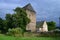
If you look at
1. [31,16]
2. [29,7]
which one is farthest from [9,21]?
[29,7]

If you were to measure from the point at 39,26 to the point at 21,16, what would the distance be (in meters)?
17.4

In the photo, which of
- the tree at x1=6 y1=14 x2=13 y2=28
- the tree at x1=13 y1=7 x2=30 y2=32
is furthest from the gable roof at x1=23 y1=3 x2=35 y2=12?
the tree at x1=6 y1=14 x2=13 y2=28

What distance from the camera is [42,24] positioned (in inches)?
2842

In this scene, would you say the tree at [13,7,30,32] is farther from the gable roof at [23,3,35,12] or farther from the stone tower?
the gable roof at [23,3,35,12]

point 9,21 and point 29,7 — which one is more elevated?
point 29,7

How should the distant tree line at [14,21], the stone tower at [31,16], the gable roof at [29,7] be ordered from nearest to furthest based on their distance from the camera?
the distant tree line at [14,21] < the stone tower at [31,16] < the gable roof at [29,7]

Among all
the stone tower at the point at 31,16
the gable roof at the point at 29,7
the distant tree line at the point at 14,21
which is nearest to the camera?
the distant tree line at the point at 14,21

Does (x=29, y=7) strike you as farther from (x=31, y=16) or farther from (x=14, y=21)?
(x=14, y=21)

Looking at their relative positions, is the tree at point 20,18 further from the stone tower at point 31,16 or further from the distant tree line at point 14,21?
the stone tower at point 31,16

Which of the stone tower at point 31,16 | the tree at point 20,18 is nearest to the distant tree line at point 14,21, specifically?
the tree at point 20,18

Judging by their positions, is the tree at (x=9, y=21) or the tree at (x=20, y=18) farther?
the tree at (x=20, y=18)

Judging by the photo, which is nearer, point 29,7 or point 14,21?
point 14,21

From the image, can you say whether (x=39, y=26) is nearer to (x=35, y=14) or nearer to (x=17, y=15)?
(x=35, y=14)

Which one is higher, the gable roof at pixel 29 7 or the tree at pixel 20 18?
the gable roof at pixel 29 7
